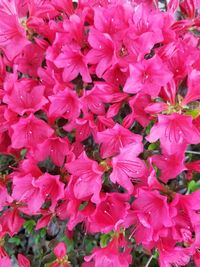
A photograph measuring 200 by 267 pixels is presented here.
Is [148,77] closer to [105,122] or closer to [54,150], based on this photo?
[105,122]

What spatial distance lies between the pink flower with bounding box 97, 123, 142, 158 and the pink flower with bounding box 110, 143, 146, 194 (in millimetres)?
36

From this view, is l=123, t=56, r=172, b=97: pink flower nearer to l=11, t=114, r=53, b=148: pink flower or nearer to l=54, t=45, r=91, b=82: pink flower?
l=54, t=45, r=91, b=82: pink flower

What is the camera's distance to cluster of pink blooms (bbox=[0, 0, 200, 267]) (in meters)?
1.16

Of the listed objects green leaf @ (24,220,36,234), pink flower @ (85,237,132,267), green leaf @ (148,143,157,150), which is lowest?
green leaf @ (24,220,36,234)

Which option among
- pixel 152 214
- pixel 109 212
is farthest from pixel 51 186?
pixel 152 214

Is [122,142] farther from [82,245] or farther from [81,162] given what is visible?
[82,245]

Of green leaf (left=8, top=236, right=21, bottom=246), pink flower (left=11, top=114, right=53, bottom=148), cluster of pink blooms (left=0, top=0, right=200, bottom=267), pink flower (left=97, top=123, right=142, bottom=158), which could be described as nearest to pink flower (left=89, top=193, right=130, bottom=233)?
cluster of pink blooms (left=0, top=0, right=200, bottom=267)

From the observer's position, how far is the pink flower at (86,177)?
1.15 m

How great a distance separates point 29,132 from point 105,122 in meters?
0.19

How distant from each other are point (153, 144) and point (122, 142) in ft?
0.43

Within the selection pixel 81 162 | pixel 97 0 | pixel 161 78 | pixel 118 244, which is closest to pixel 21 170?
pixel 81 162

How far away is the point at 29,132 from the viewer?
1235 millimetres

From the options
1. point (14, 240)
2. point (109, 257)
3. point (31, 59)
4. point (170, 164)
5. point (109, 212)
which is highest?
point (31, 59)

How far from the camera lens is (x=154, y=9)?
1396 millimetres
